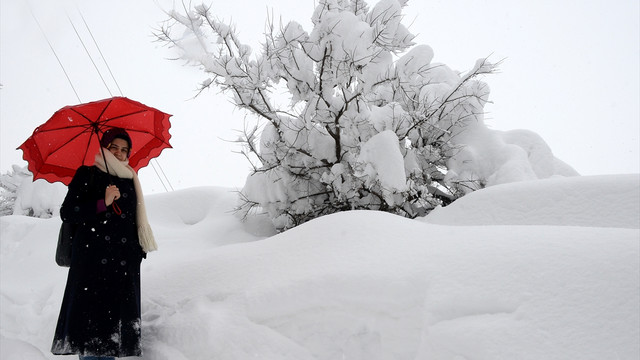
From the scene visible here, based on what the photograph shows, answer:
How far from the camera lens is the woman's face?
2.64m

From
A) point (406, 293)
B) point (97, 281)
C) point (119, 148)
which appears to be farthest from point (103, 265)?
point (406, 293)

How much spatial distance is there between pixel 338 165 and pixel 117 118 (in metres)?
2.16

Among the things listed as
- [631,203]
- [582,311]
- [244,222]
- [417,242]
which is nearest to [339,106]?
[244,222]

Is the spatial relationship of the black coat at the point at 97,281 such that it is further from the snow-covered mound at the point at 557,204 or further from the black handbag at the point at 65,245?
the snow-covered mound at the point at 557,204

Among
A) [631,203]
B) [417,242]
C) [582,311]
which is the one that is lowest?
[582,311]

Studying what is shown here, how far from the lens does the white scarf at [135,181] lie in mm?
2545

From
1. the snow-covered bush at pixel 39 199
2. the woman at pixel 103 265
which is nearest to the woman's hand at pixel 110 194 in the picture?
the woman at pixel 103 265

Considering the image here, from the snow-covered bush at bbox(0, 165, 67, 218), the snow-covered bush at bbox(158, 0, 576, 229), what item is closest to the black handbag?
the snow-covered bush at bbox(158, 0, 576, 229)

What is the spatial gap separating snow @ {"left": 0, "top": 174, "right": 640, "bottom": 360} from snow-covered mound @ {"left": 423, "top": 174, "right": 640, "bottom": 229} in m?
0.01

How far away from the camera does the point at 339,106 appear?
14.4 ft

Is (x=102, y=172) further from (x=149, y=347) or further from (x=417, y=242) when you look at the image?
(x=417, y=242)

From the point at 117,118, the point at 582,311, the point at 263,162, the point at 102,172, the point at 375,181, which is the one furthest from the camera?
the point at 263,162

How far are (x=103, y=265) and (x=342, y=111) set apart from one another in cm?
270

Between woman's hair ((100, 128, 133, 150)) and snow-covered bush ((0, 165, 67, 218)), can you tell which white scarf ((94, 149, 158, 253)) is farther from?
snow-covered bush ((0, 165, 67, 218))
